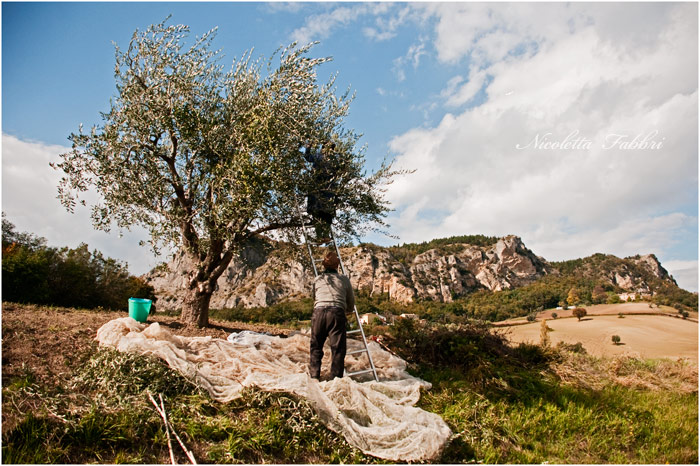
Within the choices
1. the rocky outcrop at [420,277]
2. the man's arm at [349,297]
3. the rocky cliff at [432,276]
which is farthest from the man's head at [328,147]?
the rocky outcrop at [420,277]

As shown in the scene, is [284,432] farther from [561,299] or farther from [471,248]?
[471,248]

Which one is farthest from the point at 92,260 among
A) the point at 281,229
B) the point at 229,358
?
the point at 229,358

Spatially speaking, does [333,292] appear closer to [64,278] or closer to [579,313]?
[64,278]

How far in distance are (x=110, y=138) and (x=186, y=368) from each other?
773cm

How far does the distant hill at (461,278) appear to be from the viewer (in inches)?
881

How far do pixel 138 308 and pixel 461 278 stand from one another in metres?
77.1

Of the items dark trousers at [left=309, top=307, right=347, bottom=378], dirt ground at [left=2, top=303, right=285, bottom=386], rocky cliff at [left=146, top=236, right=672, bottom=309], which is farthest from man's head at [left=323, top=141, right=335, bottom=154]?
rocky cliff at [left=146, top=236, right=672, bottom=309]

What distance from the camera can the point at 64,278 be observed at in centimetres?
1628

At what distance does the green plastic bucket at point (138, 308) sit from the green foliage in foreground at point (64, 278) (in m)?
7.08

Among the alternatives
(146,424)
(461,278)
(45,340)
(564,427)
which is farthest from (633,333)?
(461,278)

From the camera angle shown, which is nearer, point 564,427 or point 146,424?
point 146,424

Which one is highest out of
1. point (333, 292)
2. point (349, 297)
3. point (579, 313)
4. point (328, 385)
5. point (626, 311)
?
point (333, 292)

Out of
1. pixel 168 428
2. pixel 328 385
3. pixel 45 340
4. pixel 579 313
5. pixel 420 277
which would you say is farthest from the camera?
pixel 420 277

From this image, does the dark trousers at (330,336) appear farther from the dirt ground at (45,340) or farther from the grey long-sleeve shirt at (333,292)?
the dirt ground at (45,340)
